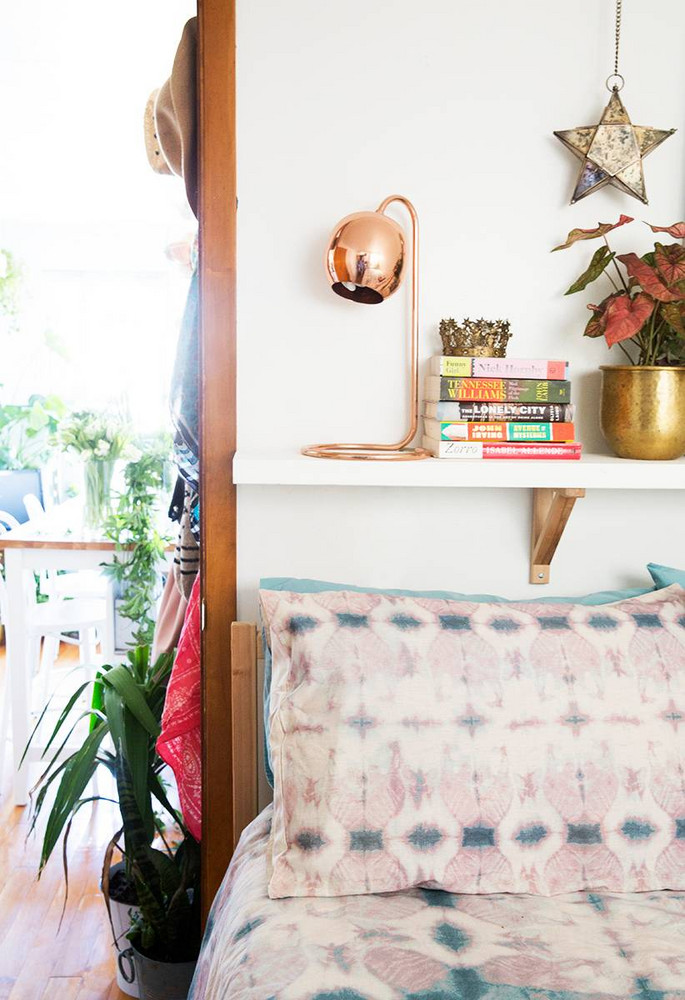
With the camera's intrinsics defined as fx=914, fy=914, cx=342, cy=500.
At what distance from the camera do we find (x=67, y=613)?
320cm

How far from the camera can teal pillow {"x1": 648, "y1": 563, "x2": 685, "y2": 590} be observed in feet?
5.47

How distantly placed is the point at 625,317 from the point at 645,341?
15 centimetres

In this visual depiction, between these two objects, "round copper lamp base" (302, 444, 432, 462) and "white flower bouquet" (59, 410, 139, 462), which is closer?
"round copper lamp base" (302, 444, 432, 462)

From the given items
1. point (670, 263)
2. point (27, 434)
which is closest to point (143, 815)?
point (670, 263)

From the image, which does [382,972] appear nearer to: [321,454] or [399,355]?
[321,454]

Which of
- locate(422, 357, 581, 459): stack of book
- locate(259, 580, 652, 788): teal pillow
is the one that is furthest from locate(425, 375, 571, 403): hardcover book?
locate(259, 580, 652, 788): teal pillow

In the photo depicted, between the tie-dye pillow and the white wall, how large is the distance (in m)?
0.37

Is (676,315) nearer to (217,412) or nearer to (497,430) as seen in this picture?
(497,430)

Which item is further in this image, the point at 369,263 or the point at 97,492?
the point at 97,492

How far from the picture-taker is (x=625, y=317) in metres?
1.52

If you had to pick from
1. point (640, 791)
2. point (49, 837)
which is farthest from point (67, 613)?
point (640, 791)

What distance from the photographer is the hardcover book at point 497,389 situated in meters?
1.58

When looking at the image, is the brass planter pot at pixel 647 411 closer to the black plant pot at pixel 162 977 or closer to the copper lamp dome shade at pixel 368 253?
the copper lamp dome shade at pixel 368 253

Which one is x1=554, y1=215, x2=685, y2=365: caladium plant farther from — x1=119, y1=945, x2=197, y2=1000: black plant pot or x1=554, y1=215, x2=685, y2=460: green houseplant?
x1=119, y1=945, x2=197, y2=1000: black plant pot
